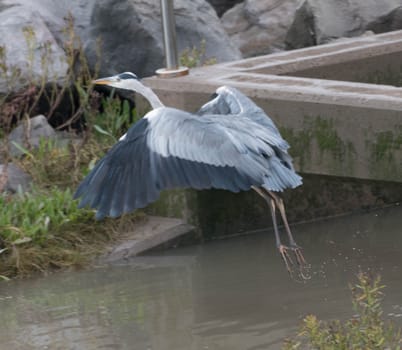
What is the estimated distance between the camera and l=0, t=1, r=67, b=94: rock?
25.3ft

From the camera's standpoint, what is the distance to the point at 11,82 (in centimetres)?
745

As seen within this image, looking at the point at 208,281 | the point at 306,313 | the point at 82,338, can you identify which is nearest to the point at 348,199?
the point at 208,281

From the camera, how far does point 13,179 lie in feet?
23.5

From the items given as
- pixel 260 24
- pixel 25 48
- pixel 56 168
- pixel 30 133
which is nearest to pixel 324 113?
pixel 56 168

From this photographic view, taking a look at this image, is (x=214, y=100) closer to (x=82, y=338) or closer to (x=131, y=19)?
(x=82, y=338)

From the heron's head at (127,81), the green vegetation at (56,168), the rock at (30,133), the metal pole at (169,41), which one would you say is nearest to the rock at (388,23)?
the green vegetation at (56,168)

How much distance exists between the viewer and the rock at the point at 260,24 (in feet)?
35.6

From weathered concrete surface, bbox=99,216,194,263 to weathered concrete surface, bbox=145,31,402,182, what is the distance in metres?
0.69

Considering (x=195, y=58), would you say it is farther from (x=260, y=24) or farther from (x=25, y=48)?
(x=260, y=24)

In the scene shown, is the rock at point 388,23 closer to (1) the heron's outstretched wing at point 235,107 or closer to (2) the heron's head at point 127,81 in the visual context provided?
(1) the heron's outstretched wing at point 235,107

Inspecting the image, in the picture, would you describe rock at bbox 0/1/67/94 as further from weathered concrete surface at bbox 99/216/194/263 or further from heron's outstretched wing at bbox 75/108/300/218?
heron's outstretched wing at bbox 75/108/300/218

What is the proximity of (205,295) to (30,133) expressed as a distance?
7.10ft

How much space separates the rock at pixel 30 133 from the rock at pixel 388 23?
3.16 m

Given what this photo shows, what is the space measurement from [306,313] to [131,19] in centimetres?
346
